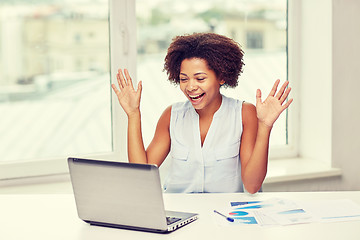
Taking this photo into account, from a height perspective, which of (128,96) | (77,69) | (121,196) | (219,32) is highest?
(219,32)

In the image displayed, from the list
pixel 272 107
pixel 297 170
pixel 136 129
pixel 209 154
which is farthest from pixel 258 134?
pixel 297 170

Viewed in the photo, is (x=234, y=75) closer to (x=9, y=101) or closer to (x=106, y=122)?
(x=106, y=122)

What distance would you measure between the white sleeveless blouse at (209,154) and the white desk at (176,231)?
0.79ft

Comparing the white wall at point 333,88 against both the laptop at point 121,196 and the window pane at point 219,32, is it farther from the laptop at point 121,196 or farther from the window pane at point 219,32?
the laptop at point 121,196

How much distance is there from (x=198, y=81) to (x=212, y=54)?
4.4 inches

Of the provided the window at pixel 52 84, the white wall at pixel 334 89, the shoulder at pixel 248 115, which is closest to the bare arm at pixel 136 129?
the shoulder at pixel 248 115

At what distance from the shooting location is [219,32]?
3076mm

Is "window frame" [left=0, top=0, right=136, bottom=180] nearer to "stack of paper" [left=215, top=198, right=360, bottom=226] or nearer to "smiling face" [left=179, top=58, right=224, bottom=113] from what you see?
"smiling face" [left=179, top=58, right=224, bottom=113]

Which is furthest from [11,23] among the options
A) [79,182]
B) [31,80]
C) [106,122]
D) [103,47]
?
[79,182]

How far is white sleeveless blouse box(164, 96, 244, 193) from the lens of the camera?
2.08m

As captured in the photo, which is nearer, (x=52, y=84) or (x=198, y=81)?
(x=198, y=81)

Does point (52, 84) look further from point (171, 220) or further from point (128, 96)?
point (171, 220)

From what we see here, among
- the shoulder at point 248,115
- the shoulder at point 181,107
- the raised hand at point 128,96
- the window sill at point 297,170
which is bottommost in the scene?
the window sill at point 297,170

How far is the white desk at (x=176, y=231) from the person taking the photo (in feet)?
4.74
